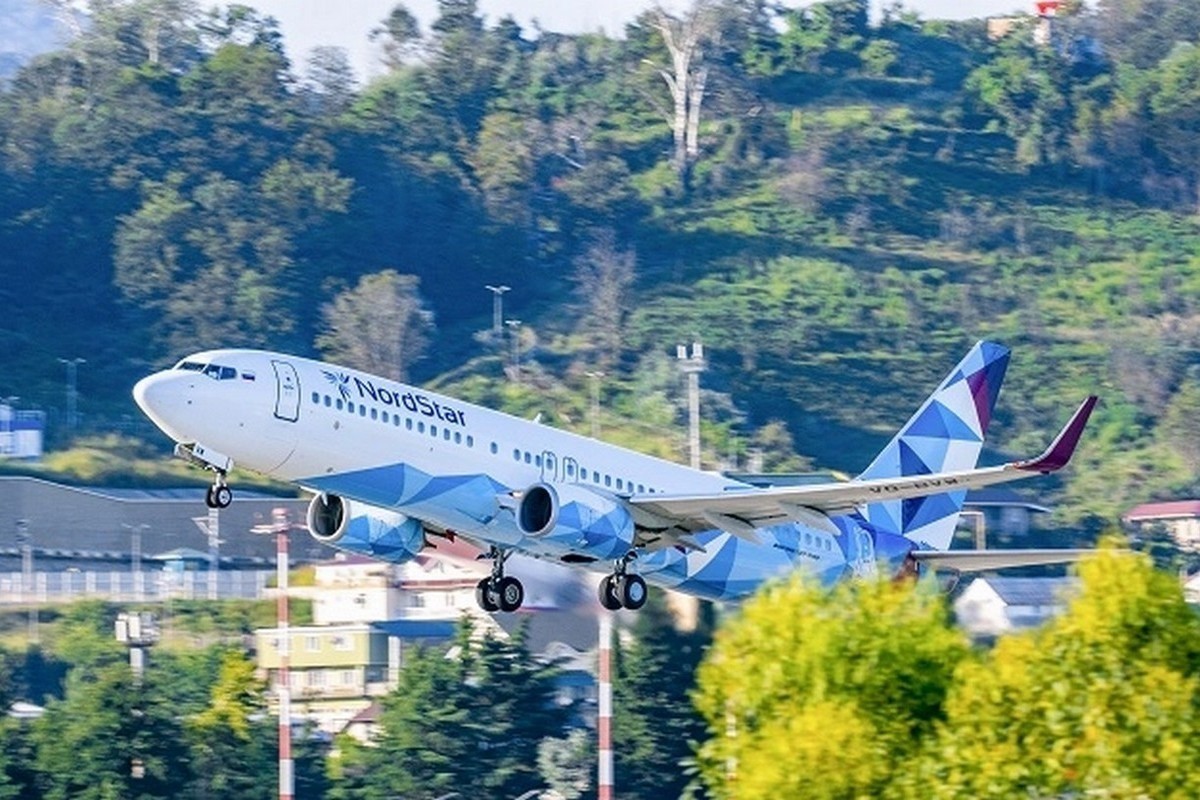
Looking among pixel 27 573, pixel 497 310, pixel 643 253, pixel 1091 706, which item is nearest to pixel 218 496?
pixel 1091 706

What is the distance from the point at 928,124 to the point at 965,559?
5514 inches

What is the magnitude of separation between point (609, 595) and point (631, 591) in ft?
1.28

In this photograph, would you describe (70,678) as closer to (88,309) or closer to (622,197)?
(88,309)

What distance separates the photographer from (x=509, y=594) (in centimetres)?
5400

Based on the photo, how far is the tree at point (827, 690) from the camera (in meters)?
36.3

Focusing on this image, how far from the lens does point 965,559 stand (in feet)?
197

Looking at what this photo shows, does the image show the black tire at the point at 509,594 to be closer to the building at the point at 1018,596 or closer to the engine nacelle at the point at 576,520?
the engine nacelle at the point at 576,520

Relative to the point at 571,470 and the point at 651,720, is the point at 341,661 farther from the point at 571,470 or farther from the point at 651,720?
the point at 571,470

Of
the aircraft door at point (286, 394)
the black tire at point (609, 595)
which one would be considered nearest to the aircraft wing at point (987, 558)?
the black tire at point (609, 595)

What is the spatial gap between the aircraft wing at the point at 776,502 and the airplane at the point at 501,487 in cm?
4

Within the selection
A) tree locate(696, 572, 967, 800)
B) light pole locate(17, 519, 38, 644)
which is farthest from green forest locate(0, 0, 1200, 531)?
tree locate(696, 572, 967, 800)

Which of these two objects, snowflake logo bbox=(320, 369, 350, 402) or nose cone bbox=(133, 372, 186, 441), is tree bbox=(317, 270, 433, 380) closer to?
snowflake logo bbox=(320, 369, 350, 402)

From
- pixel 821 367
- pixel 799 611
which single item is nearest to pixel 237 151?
pixel 821 367

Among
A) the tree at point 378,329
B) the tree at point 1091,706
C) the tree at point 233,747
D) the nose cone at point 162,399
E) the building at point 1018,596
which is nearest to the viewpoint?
the tree at point 1091,706
